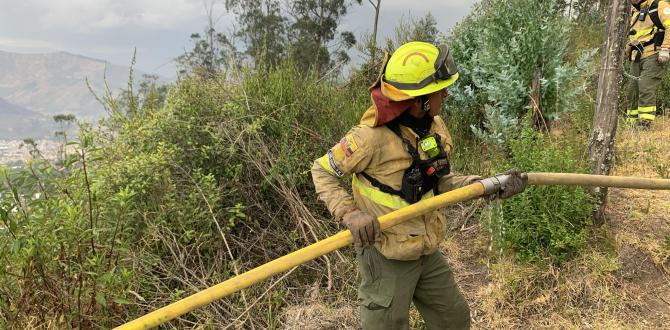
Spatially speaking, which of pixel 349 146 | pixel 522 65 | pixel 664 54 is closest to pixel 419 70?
pixel 349 146

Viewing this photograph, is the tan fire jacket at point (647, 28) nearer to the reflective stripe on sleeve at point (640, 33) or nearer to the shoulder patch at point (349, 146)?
the reflective stripe on sleeve at point (640, 33)

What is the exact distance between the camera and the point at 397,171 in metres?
1.93

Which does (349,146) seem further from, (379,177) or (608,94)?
A: (608,94)

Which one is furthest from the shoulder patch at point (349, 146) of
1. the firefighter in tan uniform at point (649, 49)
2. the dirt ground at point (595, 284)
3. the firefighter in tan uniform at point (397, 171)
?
the firefighter in tan uniform at point (649, 49)

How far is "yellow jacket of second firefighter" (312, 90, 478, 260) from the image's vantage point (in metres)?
1.86

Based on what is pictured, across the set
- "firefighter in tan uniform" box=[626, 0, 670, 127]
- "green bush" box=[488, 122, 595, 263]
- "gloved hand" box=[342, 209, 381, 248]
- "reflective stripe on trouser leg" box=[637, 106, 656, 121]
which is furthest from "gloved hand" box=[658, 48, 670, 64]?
"gloved hand" box=[342, 209, 381, 248]

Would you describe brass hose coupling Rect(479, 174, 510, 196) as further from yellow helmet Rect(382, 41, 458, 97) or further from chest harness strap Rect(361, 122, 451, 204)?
yellow helmet Rect(382, 41, 458, 97)

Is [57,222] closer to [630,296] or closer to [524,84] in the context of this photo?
[630,296]

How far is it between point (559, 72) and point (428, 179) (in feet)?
11.3

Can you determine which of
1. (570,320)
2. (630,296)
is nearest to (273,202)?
(570,320)

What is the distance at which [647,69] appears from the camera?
5543 mm

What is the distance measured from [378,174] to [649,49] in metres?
5.58

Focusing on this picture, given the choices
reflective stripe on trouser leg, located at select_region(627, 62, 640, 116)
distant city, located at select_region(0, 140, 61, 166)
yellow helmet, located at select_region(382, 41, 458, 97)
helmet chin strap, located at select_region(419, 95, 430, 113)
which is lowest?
reflective stripe on trouser leg, located at select_region(627, 62, 640, 116)

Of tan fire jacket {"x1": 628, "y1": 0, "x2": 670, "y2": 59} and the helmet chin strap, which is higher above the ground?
tan fire jacket {"x1": 628, "y1": 0, "x2": 670, "y2": 59}
